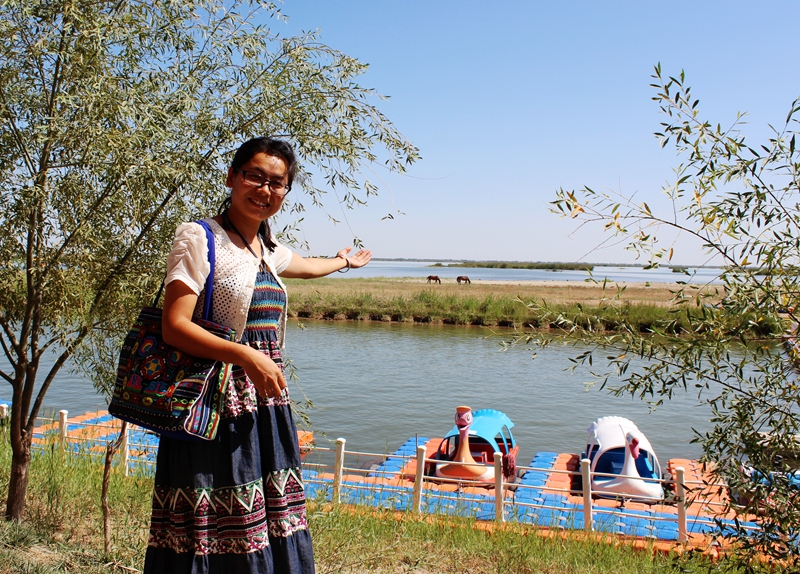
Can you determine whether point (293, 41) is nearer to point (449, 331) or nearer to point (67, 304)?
point (67, 304)

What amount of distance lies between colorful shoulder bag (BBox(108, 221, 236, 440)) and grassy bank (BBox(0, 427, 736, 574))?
4.63 feet

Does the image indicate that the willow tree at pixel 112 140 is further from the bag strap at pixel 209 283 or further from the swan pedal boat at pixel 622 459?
the swan pedal boat at pixel 622 459

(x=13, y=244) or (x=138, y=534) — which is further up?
(x=13, y=244)

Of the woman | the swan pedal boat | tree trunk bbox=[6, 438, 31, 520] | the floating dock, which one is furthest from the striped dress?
the swan pedal boat

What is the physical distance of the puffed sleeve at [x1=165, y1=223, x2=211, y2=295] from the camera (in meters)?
1.87

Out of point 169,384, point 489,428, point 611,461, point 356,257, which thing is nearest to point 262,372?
point 169,384

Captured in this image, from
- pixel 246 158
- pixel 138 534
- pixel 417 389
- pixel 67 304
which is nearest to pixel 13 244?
pixel 67 304

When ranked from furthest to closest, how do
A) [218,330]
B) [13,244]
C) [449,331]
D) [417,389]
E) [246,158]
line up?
[449,331] < [417,389] < [13,244] < [246,158] < [218,330]

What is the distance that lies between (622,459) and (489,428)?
7.26 ft

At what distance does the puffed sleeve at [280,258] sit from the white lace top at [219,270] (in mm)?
202

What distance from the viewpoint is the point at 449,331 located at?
32.8 metres

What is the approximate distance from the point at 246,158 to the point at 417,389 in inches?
706

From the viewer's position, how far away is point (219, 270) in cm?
195

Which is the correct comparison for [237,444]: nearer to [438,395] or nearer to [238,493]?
[238,493]
